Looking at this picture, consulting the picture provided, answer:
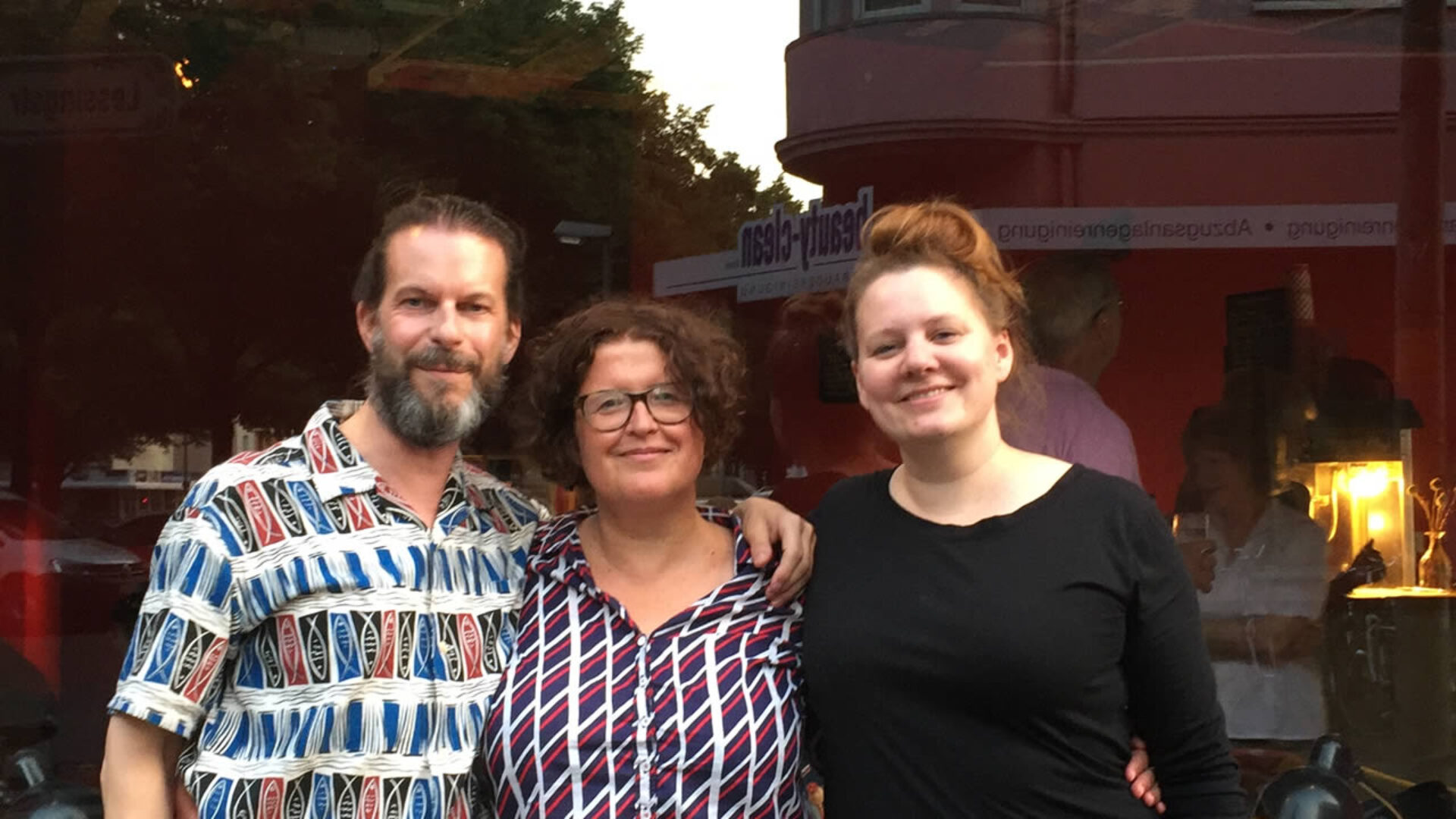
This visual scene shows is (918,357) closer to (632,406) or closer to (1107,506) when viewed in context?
(1107,506)

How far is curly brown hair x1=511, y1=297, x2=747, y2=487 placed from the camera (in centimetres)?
216

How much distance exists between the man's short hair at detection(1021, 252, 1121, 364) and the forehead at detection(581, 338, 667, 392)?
5.58 ft

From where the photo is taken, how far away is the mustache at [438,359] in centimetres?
208

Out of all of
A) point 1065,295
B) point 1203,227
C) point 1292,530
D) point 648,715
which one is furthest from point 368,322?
point 1203,227

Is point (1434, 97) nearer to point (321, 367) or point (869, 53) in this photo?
point (869, 53)

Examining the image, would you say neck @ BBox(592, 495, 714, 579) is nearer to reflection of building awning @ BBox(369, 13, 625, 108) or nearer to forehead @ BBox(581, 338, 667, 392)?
forehead @ BBox(581, 338, 667, 392)

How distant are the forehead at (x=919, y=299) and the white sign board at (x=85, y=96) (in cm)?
336

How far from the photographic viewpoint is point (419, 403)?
6.82ft

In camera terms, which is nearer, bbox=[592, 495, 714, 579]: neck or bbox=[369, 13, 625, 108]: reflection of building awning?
bbox=[592, 495, 714, 579]: neck

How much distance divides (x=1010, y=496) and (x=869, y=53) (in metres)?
2.71

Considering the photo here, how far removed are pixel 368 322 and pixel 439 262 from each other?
0.15 meters

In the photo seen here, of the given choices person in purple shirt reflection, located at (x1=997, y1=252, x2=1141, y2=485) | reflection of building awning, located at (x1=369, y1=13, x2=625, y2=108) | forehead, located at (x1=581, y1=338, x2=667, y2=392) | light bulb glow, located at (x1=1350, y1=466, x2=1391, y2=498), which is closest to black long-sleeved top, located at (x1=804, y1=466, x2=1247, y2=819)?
forehead, located at (x1=581, y1=338, x2=667, y2=392)

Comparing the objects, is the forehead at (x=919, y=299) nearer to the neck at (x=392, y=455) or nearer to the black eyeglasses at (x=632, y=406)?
the black eyeglasses at (x=632, y=406)

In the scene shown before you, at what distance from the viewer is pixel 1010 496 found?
1957 millimetres
